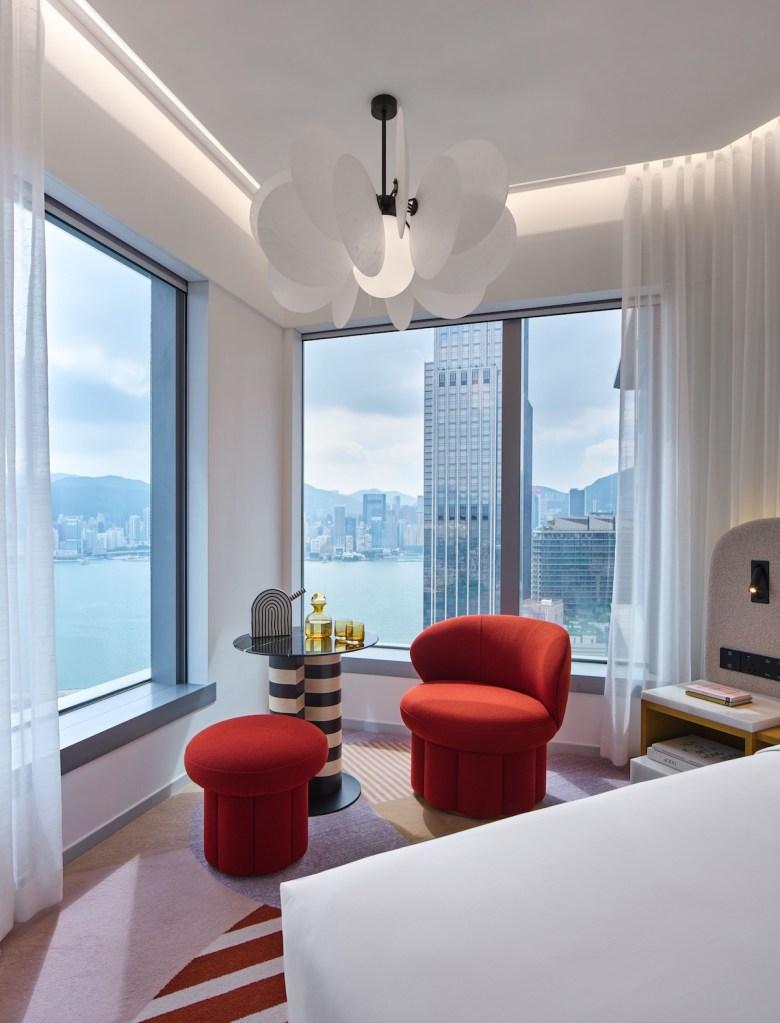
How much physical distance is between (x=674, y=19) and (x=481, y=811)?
2858mm

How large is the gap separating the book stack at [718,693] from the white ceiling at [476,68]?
2292mm

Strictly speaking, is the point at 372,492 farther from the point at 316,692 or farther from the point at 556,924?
the point at 556,924

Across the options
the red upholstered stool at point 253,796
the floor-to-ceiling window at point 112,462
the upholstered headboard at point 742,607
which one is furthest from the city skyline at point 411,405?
the red upholstered stool at point 253,796

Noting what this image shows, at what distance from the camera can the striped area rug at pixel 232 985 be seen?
1499 millimetres

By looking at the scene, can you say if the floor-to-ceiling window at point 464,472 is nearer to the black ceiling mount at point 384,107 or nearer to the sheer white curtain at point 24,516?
the black ceiling mount at point 384,107

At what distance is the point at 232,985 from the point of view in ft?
5.25

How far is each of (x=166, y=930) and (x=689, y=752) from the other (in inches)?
78.8

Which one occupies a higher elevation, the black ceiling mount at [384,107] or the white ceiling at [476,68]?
the white ceiling at [476,68]

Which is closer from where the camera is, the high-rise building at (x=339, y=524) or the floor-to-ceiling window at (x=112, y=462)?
the floor-to-ceiling window at (x=112, y=462)

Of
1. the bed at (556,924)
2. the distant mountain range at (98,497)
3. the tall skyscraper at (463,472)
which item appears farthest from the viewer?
the tall skyscraper at (463,472)

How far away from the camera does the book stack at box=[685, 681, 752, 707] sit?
235 cm

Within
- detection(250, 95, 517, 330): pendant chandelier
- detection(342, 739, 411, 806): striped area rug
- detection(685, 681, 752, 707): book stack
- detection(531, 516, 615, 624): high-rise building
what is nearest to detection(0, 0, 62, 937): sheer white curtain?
detection(250, 95, 517, 330): pendant chandelier

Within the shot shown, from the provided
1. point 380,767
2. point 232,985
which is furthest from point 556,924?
point 380,767

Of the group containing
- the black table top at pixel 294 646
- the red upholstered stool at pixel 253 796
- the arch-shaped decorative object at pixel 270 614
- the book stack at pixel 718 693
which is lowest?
the red upholstered stool at pixel 253 796
